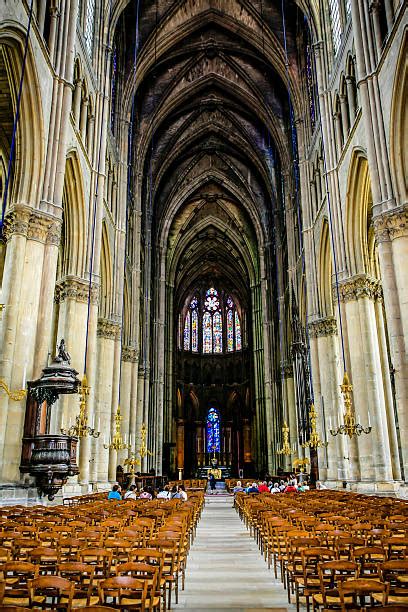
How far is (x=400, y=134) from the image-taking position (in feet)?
51.5

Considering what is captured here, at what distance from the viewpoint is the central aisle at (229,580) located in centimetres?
647

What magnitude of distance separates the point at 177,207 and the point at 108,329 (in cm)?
2398

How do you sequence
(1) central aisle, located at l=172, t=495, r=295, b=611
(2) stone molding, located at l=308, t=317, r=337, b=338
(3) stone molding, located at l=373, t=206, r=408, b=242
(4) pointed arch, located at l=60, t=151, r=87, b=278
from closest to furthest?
(1) central aisle, located at l=172, t=495, r=295, b=611 → (3) stone molding, located at l=373, t=206, r=408, b=242 → (4) pointed arch, located at l=60, t=151, r=87, b=278 → (2) stone molding, located at l=308, t=317, r=337, b=338

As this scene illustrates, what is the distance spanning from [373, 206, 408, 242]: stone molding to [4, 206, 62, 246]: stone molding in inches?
372

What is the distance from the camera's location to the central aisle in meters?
6.47

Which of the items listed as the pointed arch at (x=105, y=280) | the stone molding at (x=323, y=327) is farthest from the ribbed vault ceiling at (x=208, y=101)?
the stone molding at (x=323, y=327)

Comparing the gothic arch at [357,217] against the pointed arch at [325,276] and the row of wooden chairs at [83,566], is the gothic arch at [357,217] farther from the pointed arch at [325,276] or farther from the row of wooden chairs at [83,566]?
the row of wooden chairs at [83,566]

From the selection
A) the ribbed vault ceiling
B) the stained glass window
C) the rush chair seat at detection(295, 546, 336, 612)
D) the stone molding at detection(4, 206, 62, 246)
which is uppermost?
the ribbed vault ceiling

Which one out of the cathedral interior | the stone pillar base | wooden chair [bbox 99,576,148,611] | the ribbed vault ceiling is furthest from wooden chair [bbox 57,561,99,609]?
the ribbed vault ceiling

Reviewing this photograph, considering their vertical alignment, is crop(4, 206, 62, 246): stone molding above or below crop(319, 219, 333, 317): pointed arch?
below

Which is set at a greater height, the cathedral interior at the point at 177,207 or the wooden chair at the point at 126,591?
the cathedral interior at the point at 177,207

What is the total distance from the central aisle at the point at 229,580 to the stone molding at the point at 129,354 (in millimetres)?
20263

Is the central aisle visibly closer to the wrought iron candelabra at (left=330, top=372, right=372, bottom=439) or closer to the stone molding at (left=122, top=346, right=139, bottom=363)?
the wrought iron candelabra at (left=330, top=372, right=372, bottom=439)

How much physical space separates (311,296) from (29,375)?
16918 millimetres
